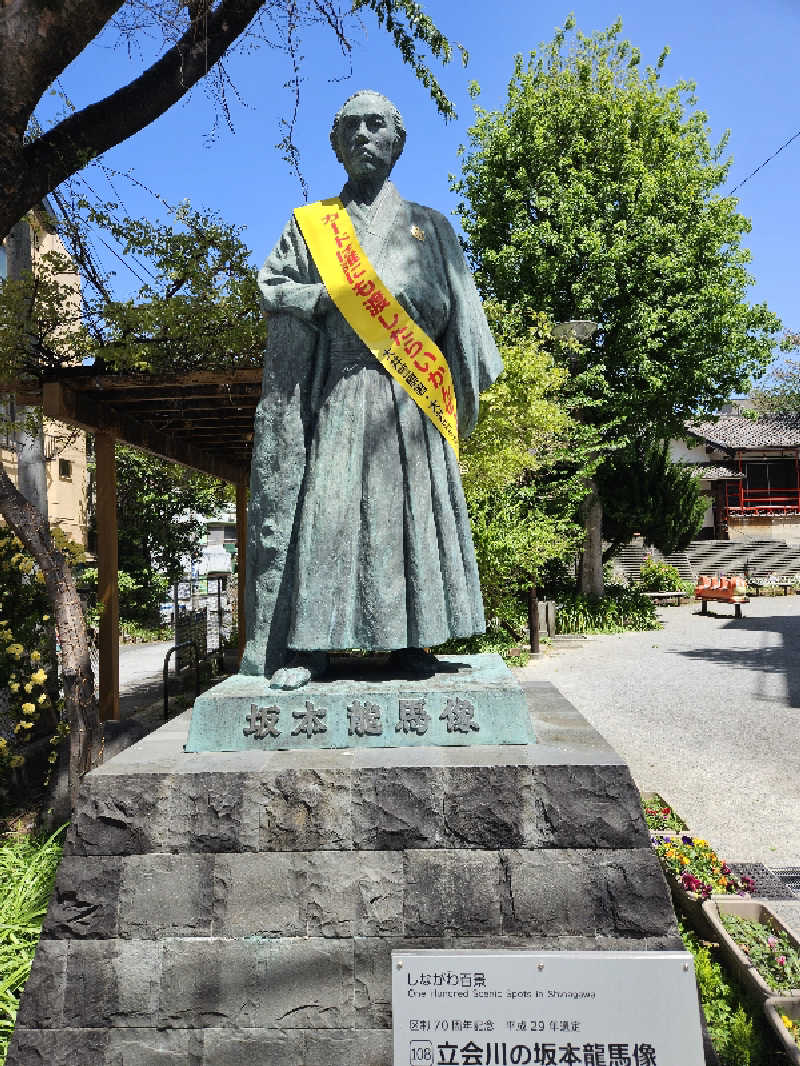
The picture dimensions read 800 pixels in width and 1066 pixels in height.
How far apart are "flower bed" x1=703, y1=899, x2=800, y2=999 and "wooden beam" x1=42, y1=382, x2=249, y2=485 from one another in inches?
226

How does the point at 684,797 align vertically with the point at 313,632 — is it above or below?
below

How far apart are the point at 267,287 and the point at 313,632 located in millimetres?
→ 1294

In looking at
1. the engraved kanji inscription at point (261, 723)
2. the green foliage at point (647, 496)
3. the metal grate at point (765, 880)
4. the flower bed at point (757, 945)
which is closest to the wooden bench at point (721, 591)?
the green foliage at point (647, 496)

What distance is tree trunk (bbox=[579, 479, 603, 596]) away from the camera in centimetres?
1764

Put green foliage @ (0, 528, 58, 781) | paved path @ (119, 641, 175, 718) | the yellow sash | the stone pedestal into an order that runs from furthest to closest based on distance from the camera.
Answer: paved path @ (119, 641, 175, 718)
green foliage @ (0, 528, 58, 781)
the yellow sash
the stone pedestal

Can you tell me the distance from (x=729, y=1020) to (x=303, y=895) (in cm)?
183

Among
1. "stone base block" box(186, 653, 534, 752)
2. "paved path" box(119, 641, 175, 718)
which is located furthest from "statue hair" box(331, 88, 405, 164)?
"paved path" box(119, 641, 175, 718)

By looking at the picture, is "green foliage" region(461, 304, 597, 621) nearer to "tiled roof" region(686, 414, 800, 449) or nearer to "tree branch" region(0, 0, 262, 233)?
"tree branch" region(0, 0, 262, 233)

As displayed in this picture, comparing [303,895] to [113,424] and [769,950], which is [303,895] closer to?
[769,950]

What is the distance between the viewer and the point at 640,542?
30141 mm

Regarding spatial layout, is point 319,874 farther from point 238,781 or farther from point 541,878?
point 541,878

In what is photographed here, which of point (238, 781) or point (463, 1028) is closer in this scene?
point (463, 1028)

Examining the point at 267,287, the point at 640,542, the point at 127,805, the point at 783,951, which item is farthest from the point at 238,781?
the point at 640,542

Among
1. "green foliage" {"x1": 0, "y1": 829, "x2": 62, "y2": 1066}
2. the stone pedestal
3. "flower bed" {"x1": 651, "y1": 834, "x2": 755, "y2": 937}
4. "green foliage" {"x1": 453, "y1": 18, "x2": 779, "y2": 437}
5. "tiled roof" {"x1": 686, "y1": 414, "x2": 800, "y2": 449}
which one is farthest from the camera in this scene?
"tiled roof" {"x1": 686, "y1": 414, "x2": 800, "y2": 449}
